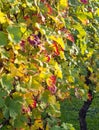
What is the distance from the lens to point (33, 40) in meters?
2.37

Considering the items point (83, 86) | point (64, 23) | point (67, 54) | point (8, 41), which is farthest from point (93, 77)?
point (8, 41)

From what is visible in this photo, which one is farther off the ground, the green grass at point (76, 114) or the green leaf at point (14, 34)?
the green leaf at point (14, 34)

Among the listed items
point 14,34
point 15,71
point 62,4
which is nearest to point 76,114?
point 62,4

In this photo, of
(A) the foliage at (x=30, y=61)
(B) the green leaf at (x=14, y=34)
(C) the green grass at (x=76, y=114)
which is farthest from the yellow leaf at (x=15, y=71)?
(C) the green grass at (x=76, y=114)

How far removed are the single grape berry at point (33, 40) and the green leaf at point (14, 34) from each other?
0.26 metres

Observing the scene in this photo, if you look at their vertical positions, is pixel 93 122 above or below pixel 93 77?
below

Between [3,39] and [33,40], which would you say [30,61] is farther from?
[3,39]

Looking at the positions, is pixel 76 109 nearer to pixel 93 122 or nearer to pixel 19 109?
pixel 93 122

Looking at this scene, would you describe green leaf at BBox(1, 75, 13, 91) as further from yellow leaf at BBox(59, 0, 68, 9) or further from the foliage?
yellow leaf at BBox(59, 0, 68, 9)

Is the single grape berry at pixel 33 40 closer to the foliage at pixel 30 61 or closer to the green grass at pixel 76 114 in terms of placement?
the foliage at pixel 30 61

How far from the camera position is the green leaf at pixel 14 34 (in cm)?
207

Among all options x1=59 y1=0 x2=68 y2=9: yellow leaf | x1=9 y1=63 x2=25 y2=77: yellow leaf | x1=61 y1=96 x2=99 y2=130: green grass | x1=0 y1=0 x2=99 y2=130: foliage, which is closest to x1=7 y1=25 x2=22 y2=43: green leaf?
x1=0 y1=0 x2=99 y2=130: foliage

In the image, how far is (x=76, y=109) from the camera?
751 centimetres

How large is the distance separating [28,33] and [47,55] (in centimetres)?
24
